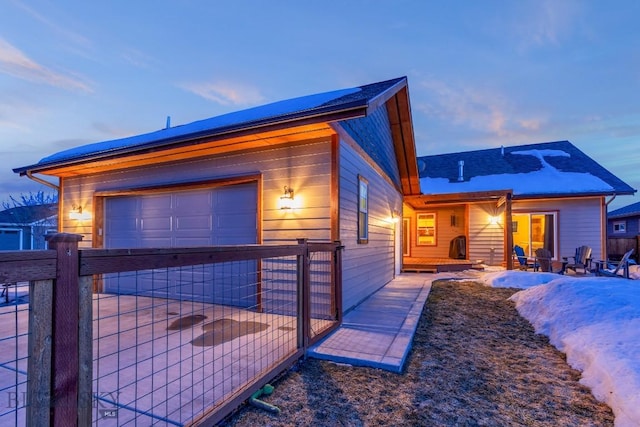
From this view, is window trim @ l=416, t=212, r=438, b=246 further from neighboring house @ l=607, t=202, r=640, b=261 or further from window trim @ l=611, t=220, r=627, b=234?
window trim @ l=611, t=220, r=627, b=234

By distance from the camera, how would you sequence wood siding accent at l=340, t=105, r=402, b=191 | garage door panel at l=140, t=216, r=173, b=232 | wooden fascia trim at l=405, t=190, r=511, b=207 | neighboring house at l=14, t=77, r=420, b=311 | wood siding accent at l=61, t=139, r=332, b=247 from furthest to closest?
wooden fascia trim at l=405, t=190, r=511, b=207 < garage door panel at l=140, t=216, r=173, b=232 < wood siding accent at l=340, t=105, r=402, b=191 < wood siding accent at l=61, t=139, r=332, b=247 < neighboring house at l=14, t=77, r=420, b=311

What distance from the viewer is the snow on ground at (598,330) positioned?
7.75 feet

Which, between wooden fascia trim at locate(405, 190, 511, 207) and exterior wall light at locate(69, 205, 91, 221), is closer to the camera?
exterior wall light at locate(69, 205, 91, 221)

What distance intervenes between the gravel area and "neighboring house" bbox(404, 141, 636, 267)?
776 centimetres

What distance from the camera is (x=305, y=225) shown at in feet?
15.2

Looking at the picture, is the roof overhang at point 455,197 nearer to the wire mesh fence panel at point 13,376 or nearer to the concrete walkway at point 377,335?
the concrete walkway at point 377,335

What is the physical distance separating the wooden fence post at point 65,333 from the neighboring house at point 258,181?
9.89 feet

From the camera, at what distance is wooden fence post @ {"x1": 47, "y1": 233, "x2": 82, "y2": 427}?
1.18 m

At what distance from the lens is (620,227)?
2239cm

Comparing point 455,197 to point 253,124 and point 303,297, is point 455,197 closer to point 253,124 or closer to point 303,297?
point 253,124

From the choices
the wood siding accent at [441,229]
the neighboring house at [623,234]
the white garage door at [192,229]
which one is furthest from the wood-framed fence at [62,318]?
the neighboring house at [623,234]

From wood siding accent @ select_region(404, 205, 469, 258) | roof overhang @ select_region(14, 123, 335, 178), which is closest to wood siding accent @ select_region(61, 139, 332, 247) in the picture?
roof overhang @ select_region(14, 123, 335, 178)

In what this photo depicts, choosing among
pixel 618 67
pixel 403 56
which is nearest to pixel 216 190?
pixel 403 56

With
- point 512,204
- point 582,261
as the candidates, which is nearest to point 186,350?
point 582,261
